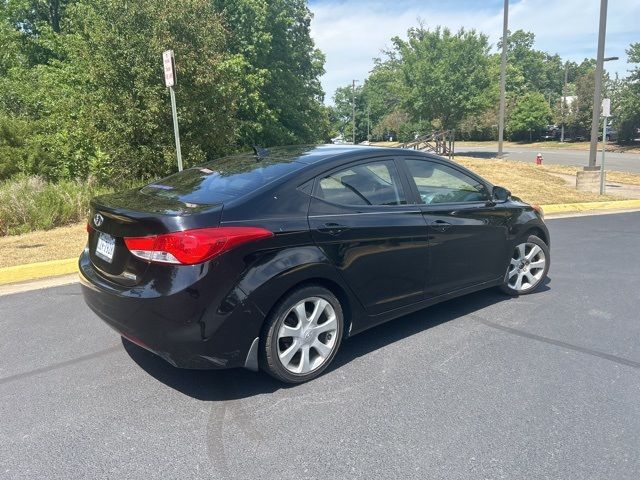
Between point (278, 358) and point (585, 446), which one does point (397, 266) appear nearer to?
point (278, 358)

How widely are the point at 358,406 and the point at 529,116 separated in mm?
63717

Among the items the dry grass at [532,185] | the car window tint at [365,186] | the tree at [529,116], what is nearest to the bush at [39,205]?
the car window tint at [365,186]

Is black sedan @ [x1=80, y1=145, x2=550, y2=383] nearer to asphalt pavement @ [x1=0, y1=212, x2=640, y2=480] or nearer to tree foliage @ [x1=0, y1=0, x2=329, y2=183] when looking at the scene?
asphalt pavement @ [x1=0, y1=212, x2=640, y2=480]

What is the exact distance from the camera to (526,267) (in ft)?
17.1

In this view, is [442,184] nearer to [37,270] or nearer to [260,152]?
[260,152]

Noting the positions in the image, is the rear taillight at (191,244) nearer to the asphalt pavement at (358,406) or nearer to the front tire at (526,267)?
the asphalt pavement at (358,406)

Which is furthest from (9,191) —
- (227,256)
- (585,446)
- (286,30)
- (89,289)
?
(286,30)

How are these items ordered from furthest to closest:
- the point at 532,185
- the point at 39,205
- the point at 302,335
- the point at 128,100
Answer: the point at 532,185 → the point at 128,100 → the point at 39,205 → the point at 302,335

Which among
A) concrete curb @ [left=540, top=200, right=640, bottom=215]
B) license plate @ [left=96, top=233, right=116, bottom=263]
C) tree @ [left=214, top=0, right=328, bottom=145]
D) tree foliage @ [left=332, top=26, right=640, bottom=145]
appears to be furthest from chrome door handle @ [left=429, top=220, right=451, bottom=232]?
tree foliage @ [left=332, top=26, right=640, bottom=145]

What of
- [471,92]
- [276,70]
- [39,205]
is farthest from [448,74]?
[39,205]

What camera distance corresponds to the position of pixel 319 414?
305cm

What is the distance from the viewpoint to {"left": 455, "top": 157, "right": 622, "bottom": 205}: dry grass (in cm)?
1336

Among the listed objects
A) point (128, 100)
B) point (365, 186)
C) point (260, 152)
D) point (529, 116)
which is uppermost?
point (529, 116)

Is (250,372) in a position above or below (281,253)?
below
